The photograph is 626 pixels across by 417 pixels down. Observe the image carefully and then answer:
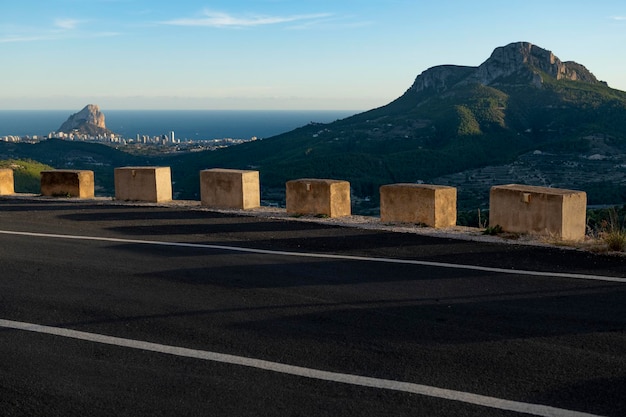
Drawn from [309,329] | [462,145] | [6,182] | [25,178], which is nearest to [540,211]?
[309,329]

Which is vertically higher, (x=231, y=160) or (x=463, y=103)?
(x=463, y=103)

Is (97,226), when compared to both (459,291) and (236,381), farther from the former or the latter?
(236,381)

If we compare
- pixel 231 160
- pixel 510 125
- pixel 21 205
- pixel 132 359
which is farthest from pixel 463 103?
pixel 132 359

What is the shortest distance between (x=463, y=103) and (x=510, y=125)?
392 inches

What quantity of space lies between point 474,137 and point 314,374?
11000 centimetres

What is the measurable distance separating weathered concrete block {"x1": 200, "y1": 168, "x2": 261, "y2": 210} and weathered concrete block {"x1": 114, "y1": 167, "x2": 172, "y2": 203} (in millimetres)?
1128

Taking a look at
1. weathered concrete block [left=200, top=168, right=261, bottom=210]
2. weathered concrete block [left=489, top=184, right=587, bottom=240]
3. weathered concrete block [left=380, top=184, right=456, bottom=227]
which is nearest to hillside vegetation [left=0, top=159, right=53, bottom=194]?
weathered concrete block [left=200, top=168, right=261, bottom=210]

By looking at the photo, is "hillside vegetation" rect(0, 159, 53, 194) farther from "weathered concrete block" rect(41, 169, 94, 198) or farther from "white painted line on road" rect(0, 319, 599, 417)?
"white painted line on road" rect(0, 319, 599, 417)

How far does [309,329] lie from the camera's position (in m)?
6.36

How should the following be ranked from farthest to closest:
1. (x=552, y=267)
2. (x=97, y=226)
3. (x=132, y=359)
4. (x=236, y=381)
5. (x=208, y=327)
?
(x=97, y=226)
(x=552, y=267)
(x=208, y=327)
(x=132, y=359)
(x=236, y=381)

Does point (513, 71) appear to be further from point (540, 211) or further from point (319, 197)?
point (540, 211)

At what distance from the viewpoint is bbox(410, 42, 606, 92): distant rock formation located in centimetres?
14175

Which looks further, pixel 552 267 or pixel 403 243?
pixel 403 243

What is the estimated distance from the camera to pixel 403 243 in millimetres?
10305
